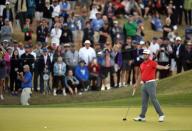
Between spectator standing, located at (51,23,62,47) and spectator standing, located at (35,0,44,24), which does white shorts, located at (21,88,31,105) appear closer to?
spectator standing, located at (51,23,62,47)

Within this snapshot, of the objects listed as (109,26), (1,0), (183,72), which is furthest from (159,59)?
(1,0)

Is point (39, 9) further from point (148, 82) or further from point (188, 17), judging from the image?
point (148, 82)

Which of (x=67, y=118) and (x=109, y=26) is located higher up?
(x=109, y=26)

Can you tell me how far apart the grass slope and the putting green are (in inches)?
157

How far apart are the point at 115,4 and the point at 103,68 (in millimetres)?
8749

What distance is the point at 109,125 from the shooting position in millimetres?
21453

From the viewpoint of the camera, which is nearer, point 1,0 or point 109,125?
point 109,125

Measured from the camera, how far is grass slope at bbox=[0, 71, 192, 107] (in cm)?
3151

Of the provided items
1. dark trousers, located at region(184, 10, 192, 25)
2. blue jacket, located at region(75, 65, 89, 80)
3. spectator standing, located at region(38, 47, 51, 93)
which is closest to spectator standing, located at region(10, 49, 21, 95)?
spectator standing, located at region(38, 47, 51, 93)

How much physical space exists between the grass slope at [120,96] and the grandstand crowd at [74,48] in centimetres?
43

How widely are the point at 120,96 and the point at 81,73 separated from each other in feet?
7.28

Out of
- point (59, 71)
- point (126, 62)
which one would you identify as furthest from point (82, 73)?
point (126, 62)

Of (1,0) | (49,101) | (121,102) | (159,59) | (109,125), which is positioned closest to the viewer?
(109,125)

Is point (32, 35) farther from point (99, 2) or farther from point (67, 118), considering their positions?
point (67, 118)
